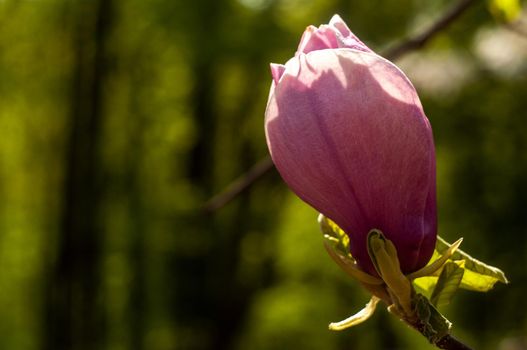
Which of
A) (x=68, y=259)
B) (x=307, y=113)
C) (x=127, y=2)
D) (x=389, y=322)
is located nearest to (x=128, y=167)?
(x=68, y=259)

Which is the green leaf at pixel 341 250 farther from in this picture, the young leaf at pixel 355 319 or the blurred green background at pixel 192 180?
the blurred green background at pixel 192 180

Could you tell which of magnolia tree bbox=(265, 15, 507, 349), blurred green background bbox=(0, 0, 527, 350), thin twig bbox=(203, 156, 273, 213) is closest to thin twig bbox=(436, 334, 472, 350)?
magnolia tree bbox=(265, 15, 507, 349)

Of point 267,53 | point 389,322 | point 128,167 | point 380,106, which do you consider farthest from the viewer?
point 128,167

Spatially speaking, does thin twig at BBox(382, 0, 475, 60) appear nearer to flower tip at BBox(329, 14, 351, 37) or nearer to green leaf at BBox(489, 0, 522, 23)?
green leaf at BBox(489, 0, 522, 23)

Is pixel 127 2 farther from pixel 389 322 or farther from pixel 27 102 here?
pixel 389 322

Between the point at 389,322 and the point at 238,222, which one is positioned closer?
the point at 389,322

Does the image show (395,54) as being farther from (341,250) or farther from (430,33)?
(341,250)
